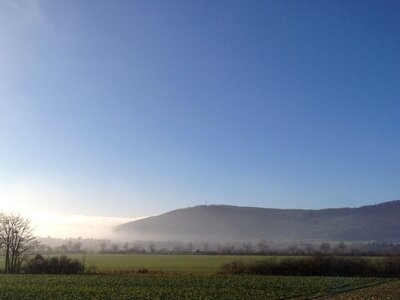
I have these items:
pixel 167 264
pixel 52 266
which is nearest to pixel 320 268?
pixel 167 264

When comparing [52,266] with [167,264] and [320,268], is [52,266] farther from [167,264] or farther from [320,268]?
[320,268]

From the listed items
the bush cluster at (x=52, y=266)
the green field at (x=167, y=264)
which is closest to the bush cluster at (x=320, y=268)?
the green field at (x=167, y=264)

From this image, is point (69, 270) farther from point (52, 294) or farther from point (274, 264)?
point (52, 294)

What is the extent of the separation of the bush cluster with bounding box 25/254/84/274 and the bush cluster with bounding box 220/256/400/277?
1013 inches

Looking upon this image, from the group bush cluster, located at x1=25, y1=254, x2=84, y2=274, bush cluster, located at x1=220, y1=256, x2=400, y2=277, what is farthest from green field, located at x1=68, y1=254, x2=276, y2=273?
bush cluster, located at x1=220, y1=256, x2=400, y2=277

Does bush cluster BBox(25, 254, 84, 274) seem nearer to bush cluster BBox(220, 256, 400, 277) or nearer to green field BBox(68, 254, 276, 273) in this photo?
green field BBox(68, 254, 276, 273)

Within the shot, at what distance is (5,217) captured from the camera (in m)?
86.5

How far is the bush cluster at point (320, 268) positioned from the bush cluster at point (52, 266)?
84.4 feet

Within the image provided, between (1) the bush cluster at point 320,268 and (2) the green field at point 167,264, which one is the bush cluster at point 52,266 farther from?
(1) the bush cluster at point 320,268

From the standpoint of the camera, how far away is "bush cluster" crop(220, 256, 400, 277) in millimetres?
84188

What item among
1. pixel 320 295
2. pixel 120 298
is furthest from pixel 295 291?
pixel 120 298

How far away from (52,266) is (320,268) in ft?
155

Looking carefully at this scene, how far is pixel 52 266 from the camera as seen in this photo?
82.1m

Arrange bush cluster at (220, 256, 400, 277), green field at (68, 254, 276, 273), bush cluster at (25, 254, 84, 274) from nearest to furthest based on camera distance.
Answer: bush cluster at (25, 254, 84, 274), bush cluster at (220, 256, 400, 277), green field at (68, 254, 276, 273)
